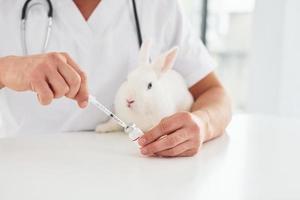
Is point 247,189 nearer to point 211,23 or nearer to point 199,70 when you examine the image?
point 199,70

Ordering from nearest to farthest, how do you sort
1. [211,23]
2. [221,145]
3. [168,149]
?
1. [168,149]
2. [221,145]
3. [211,23]

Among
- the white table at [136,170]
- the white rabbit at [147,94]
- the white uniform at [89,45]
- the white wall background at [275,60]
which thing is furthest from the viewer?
the white wall background at [275,60]

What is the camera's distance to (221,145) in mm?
960

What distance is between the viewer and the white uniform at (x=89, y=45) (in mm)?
1076

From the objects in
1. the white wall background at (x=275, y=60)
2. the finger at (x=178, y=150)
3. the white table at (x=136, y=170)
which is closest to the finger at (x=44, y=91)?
the white table at (x=136, y=170)

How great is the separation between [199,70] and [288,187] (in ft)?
1.73

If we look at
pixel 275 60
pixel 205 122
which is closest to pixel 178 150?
pixel 205 122

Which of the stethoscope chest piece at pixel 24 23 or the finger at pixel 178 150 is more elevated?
the stethoscope chest piece at pixel 24 23

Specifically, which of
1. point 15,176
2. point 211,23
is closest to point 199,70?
point 15,176

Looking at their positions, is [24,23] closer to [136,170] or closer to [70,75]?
[70,75]

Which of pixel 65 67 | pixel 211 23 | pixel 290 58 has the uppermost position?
pixel 65 67

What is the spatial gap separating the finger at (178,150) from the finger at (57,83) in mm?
203

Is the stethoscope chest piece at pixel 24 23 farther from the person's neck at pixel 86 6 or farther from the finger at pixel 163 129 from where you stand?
the finger at pixel 163 129

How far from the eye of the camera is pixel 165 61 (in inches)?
38.7
